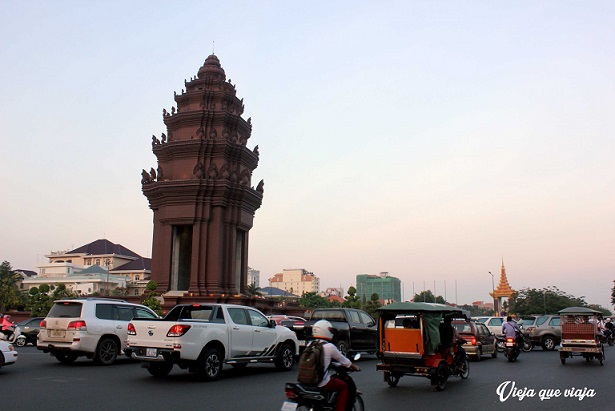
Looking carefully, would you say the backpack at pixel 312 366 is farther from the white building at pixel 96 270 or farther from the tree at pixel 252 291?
the white building at pixel 96 270

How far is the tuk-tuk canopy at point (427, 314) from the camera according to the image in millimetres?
12648

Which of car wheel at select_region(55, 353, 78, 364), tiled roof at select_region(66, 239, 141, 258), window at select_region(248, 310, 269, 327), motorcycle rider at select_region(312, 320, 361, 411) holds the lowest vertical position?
car wheel at select_region(55, 353, 78, 364)

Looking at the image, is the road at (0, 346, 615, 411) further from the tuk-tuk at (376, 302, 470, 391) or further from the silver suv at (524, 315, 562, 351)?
the silver suv at (524, 315, 562, 351)

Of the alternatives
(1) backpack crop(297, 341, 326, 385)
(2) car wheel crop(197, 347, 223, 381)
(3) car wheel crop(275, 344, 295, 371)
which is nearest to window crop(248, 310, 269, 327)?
(3) car wheel crop(275, 344, 295, 371)

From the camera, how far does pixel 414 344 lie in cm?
1272

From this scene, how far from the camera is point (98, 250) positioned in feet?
398

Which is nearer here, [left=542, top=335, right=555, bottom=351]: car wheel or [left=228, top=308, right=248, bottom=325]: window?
[left=228, top=308, right=248, bottom=325]: window

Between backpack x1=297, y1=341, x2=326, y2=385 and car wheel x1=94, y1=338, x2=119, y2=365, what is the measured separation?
34.1 feet

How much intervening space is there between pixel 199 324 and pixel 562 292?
89.3 meters

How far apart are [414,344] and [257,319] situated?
4237 mm

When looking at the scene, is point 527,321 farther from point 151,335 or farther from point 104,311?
point 151,335

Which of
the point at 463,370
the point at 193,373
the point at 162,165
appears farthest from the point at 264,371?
the point at 162,165

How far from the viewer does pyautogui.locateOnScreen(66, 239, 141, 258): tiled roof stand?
120 m

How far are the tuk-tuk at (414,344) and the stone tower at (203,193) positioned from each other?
22.8 m
